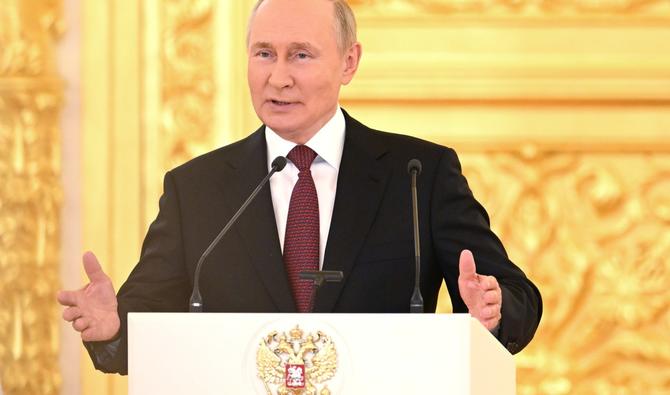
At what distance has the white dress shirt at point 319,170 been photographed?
292cm

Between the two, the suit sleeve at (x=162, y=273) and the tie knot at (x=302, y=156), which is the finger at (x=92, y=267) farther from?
the tie knot at (x=302, y=156)

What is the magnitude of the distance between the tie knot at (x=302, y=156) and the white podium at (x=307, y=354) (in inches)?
30.3

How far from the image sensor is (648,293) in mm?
4695

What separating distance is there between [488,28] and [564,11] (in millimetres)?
267

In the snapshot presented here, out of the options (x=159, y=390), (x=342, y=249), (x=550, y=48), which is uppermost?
(x=550, y=48)

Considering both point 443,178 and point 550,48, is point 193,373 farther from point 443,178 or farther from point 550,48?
point 550,48

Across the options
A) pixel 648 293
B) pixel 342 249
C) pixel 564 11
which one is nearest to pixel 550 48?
pixel 564 11

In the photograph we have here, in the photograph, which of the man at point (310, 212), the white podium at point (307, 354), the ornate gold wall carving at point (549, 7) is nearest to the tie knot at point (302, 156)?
the man at point (310, 212)

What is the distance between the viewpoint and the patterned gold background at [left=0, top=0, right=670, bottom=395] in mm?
4715

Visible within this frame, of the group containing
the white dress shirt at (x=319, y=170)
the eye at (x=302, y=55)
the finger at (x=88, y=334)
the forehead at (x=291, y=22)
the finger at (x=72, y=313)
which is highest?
the forehead at (x=291, y=22)

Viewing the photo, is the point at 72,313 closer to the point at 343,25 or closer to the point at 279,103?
the point at 279,103

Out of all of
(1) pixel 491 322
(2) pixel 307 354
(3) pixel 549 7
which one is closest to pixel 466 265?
(1) pixel 491 322

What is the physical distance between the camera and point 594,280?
471cm

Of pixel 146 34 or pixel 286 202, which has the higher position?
pixel 146 34
